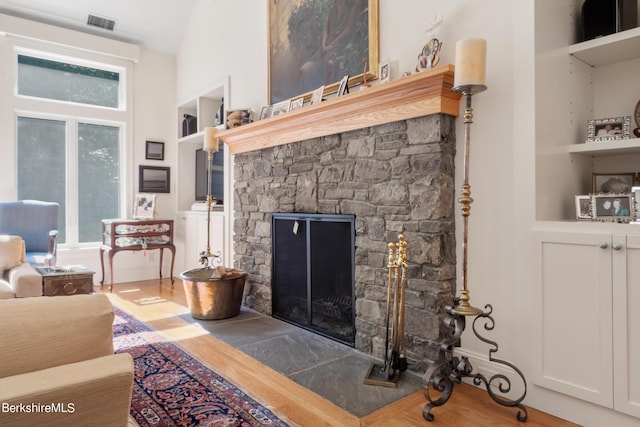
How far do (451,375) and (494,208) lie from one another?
90 cm

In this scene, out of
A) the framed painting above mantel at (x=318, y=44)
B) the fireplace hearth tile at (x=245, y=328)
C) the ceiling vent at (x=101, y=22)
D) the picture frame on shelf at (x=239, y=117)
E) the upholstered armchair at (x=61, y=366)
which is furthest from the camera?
the ceiling vent at (x=101, y=22)

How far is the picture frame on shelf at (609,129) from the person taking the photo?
1.97 meters

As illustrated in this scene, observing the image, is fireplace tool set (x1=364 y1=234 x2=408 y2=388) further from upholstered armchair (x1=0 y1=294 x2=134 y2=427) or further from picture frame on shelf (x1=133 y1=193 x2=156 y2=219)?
picture frame on shelf (x1=133 y1=193 x2=156 y2=219)

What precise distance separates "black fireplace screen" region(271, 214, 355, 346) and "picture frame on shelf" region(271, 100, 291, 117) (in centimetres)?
90

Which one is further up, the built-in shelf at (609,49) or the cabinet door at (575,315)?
the built-in shelf at (609,49)

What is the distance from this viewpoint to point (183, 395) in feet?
7.06

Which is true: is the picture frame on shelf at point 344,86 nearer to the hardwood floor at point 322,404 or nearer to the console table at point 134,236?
the hardwood floor at point 322,404

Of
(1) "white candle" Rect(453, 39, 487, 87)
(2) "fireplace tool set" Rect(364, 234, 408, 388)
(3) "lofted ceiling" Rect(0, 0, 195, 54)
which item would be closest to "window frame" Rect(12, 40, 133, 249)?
(3) "lofted ceiling" Rect(0, 0, 195, 54)

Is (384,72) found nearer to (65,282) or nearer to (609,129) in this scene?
(609,129)

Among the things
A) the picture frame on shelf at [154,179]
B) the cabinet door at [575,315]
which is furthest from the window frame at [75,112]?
the cabinet door at [575,315]

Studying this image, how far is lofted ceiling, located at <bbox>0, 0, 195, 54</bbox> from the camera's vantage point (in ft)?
15.1

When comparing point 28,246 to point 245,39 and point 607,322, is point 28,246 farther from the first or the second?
point 607,322

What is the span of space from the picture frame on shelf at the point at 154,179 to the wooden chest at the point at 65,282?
Answer: 243cm

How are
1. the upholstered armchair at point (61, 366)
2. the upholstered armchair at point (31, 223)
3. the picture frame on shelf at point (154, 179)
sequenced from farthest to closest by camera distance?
the picture frame on shelf at point (154, 179) → the upholstered armchair at point (31, 223) → the upholstered armchair at point (61, 366)
